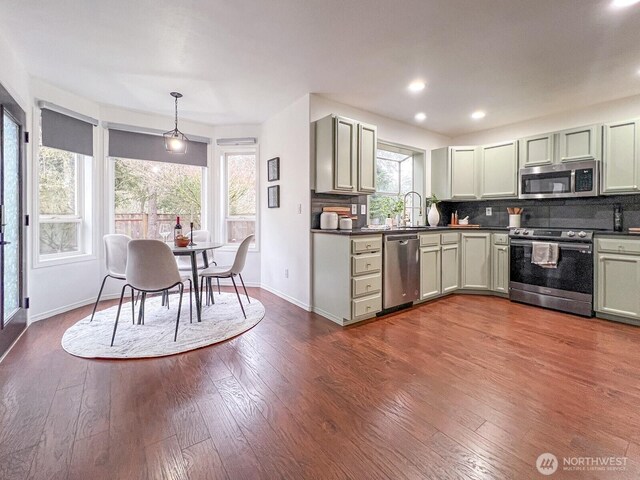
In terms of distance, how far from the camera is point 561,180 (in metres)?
3.68

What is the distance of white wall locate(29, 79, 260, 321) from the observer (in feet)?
10.4

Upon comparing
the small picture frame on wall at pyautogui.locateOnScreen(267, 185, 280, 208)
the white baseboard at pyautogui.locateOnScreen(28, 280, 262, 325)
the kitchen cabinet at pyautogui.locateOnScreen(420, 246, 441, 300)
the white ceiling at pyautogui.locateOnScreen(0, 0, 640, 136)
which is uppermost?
the white ceiling at pyautogui.locateOnScreen(0, 0, 640, 136)

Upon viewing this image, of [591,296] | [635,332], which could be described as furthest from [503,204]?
[635,332]

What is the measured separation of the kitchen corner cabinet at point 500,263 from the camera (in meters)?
4.02

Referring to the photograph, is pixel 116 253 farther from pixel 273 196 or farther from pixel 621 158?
pixel 621 158

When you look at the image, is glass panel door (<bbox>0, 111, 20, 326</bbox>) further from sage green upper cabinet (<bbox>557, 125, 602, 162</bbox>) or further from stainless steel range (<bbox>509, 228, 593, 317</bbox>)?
sage green upper cabinet (<bbox>557, 125, 602, 162</bbox>)

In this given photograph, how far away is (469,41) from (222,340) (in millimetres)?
3224

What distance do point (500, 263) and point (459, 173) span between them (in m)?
1.47

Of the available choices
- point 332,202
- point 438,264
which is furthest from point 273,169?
point 438,264

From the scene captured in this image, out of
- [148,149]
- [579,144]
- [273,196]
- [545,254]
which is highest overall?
[148,149]

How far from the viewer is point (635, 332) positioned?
9.43ft

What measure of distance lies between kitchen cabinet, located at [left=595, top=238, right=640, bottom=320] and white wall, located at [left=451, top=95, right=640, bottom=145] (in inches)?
62.7

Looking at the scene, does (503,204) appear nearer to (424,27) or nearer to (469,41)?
(469,41)

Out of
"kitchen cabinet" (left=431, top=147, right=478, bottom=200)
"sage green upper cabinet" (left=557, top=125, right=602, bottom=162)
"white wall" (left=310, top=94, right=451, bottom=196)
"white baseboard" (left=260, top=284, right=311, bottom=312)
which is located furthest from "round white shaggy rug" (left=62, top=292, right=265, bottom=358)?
"sage green upper cabinet" (left=557, top=125, right=602, bottom=162)
